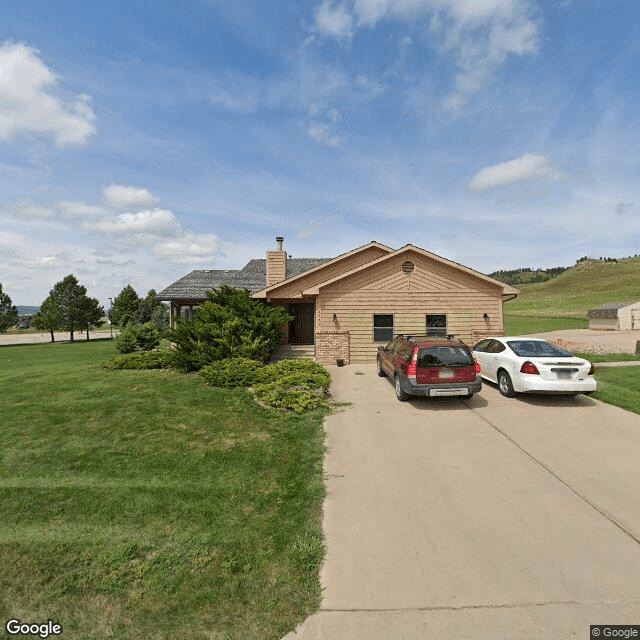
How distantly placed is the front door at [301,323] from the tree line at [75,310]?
74.3ft

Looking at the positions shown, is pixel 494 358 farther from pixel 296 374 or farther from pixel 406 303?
pixel 406 303

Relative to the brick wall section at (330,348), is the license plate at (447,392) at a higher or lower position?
lower

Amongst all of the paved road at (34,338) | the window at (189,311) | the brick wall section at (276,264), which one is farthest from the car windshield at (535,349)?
the paved road at (34,338)

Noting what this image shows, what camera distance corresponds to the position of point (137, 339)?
18719 millimetres

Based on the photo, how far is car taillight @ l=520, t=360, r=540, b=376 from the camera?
8.15 meters

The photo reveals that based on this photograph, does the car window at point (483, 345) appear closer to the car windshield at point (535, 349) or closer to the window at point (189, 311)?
the car windshield at point (535, 349)

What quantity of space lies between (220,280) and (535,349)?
58.6ft

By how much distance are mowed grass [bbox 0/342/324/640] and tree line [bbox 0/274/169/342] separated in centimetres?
3228

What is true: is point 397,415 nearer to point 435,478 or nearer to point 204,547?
point 435,478

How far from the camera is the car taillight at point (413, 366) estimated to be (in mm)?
8141

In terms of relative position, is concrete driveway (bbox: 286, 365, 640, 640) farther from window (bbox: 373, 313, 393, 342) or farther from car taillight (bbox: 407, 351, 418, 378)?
window (bbox: 373, 313, 393, 342)

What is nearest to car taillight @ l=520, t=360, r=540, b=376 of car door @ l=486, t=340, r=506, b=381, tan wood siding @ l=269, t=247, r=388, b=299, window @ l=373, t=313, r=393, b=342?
car door @ l=486, t=340, r=506, b=381

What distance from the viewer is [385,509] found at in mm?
4199

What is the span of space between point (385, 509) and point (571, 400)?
718cm
